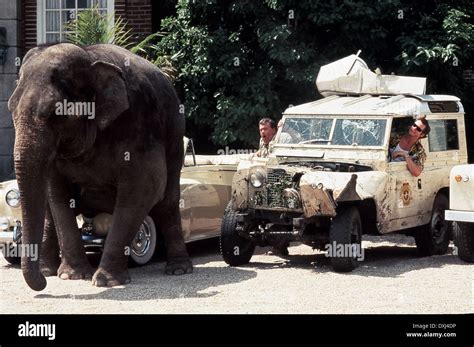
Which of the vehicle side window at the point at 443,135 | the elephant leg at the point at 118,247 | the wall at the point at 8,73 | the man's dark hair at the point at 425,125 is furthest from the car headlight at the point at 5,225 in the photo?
the wall at the point at 8,73

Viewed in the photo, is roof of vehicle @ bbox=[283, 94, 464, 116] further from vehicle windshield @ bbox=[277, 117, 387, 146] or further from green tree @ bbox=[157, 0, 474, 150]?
green tree @ bbox=[157, 0, 474, 150]

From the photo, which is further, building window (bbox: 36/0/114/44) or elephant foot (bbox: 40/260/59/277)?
building window (bbox: 36/0/114/44)

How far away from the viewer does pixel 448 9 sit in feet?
52.4

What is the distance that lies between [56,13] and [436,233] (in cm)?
968

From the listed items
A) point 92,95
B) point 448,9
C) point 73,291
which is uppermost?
point 448,9

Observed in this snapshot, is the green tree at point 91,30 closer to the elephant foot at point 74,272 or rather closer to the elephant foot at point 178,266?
the elephant foot at point 178,266

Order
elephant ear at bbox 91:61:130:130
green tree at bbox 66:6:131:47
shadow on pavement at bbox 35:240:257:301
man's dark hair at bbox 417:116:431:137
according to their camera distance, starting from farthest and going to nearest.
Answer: green tree at bbox 66:6:131:47, man's dark hair at bbox 417:116:431:137, elephant ear at bbox 91:61:130:130, shadow on pavement at bbox 35:240:257:301

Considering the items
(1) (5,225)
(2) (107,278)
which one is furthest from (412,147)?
(1) (5,225)

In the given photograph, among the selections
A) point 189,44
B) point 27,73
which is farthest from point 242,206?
point 189,44

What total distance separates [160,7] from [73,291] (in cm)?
1040

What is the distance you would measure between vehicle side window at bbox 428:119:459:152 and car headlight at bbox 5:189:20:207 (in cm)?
530

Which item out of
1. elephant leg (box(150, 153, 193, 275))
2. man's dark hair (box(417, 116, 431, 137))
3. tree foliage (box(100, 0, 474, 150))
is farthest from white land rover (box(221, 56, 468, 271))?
tree foliage (box(100, 0, 474, 150))

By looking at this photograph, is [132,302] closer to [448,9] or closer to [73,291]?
[73,291]

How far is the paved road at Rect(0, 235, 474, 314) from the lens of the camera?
866 cm
